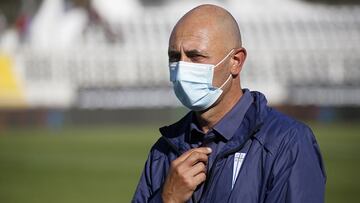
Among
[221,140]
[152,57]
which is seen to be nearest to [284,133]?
[221,140]

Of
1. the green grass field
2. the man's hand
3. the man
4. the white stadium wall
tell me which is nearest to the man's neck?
the man

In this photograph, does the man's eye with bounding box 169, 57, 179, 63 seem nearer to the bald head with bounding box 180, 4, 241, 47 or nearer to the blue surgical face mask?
the blue surgical face mask

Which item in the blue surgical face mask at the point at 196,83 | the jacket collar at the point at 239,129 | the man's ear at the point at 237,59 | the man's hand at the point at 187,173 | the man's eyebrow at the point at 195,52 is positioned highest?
the man's eyebrow at the point at 195,52

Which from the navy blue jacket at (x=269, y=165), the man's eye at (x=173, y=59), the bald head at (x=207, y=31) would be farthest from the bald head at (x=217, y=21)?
the navy blue jacket at (x=269, y=165)

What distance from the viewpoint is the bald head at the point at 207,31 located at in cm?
292

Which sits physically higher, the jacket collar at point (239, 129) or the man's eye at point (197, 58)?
the man's eye at point (197, 58)

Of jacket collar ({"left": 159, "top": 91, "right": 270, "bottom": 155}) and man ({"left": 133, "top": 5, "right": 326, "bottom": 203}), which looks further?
jacket collar ({"left": 159, "top": 91, "right": 270, "bottom": 155})

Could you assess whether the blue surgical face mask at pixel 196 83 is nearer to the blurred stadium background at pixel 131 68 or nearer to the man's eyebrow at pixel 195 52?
the man's eyebrow at pixel 195 52

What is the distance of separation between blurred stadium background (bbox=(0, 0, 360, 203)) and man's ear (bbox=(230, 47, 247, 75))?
15679mm

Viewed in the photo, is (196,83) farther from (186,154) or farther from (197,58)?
(186,154)

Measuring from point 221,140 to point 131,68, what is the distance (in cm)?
2278

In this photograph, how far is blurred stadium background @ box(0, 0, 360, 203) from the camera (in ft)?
74.8

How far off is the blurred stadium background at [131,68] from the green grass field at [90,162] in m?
0.12

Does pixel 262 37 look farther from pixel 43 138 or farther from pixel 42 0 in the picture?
pixel 43 138
